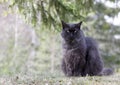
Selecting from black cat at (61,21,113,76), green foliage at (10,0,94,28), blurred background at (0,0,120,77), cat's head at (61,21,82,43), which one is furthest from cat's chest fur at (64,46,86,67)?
blurred background at (0,0,120,77)

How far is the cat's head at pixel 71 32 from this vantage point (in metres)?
8.34

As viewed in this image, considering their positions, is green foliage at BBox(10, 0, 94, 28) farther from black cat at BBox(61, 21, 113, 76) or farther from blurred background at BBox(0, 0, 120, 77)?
blurred background at BBox(0, 0, 120, 77)

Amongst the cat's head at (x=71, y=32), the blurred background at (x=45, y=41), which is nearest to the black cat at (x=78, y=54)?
the cat's head at (x=71, y=32)

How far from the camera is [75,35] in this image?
8367 millimetres

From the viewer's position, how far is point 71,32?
329 inches

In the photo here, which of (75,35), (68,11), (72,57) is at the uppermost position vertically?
(68,11)

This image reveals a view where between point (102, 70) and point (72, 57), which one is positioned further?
point (102, 70)

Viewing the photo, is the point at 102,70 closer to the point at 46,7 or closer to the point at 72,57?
the point at 72,57

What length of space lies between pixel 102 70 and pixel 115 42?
12.2m

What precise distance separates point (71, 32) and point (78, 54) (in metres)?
0.54

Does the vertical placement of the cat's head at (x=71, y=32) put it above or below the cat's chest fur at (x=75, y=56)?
above

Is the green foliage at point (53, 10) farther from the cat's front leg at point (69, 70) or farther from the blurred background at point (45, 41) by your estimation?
the blurred background at point (45, 41)

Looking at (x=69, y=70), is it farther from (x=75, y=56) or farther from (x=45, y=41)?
(x=45, y=41)

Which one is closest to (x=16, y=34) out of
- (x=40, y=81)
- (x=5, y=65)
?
(x=5, y=65)
